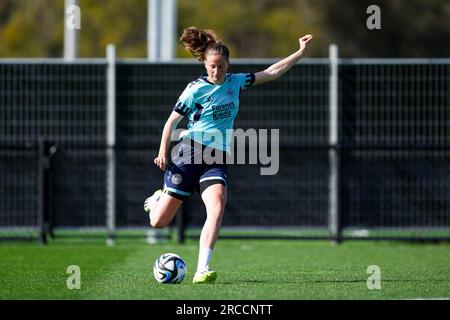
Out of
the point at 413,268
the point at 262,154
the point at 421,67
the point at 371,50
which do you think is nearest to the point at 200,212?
the point at 262,154

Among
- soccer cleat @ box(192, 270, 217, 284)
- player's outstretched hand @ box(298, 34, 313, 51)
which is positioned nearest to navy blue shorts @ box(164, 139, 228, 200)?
soccer cleat @ box(192, 270, 217, 284)

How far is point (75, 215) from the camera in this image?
15.1 metres

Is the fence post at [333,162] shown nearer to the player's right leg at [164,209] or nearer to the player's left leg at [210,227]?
the player's right leg at [164,209]

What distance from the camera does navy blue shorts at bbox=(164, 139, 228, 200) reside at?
29.9 feet

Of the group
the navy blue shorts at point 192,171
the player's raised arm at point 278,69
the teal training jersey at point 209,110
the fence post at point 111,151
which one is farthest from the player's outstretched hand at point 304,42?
the fence post at point 111,151

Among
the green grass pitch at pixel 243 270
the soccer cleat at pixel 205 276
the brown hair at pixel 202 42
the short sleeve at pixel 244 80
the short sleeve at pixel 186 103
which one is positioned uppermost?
the brown hair at pixel 202 42

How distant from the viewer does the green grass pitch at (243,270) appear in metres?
8.15

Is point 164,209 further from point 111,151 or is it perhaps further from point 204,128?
point 111,151

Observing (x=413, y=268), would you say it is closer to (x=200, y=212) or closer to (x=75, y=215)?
(x=200, y=212)

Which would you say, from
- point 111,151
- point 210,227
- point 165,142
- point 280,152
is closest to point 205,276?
point 210,227

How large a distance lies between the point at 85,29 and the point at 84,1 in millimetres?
1280

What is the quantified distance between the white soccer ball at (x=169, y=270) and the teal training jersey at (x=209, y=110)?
42.5 inches

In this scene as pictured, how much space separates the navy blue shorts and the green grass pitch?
0.83 metres

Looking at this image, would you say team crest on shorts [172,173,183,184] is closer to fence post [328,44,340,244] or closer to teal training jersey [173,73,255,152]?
teal training jersey [173,73,255,152]
